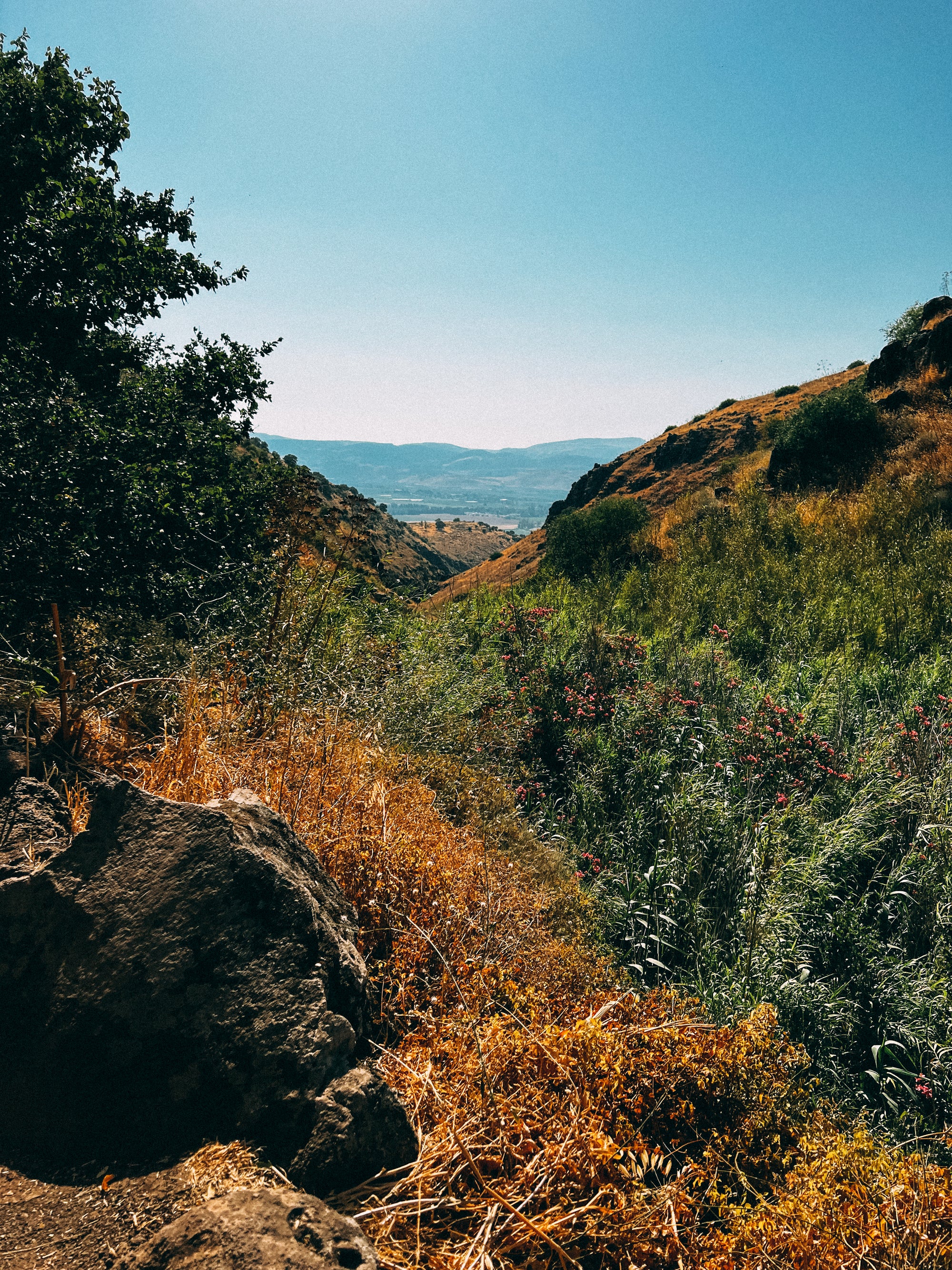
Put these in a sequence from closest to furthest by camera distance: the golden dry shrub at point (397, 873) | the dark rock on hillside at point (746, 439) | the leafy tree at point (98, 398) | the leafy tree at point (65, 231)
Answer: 1. the golden dry shrub at point (397, 873)
2. the leafy tree at point (98, 398)
3. the leafy tree at point (65, 231)
4. the dark rock on hillside at point (746, 439)

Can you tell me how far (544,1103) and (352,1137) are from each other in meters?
0.63

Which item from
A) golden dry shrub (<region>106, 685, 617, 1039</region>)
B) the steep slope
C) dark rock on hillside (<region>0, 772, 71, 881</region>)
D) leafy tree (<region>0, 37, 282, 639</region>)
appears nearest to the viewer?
dark rock on hillside (<region>0, 772, 71, 881</region>)

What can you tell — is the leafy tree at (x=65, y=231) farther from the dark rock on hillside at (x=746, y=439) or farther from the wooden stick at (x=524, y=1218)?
the dark rock on hillside at (x=746, y=439)

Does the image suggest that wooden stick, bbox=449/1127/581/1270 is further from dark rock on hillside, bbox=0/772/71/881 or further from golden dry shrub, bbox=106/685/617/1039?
dark rock on hillside, bbox=0/772/71/881

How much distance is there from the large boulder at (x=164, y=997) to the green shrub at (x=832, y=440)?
13.4m

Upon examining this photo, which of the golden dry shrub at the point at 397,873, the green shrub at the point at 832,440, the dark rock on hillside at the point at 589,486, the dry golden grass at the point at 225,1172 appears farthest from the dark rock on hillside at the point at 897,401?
the dry golden grass at the point at 225,1172

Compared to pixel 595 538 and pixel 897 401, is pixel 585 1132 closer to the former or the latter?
pixel 595 538

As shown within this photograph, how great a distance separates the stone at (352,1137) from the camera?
5.24 ft

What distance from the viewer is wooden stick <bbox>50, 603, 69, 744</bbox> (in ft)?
7.36

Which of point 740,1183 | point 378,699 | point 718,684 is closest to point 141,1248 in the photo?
point 740,1183

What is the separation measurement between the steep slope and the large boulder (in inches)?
457

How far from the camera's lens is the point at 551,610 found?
827 centimetres

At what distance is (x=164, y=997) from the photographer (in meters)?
1.73

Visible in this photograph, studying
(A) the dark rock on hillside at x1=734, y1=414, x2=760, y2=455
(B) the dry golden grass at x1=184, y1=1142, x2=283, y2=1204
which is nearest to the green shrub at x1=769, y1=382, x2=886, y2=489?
(A) the dark rock on hillside at x1=734, y1=414, x2=760, y2=455
